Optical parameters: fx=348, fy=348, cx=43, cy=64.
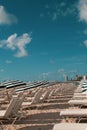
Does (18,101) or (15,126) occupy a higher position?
(18,101)

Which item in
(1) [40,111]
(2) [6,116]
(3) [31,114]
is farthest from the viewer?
(1) [40,111]

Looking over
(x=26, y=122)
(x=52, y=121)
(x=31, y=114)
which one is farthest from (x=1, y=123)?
(x=31, y=114)

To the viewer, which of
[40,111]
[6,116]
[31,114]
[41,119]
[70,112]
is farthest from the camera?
[40,111]

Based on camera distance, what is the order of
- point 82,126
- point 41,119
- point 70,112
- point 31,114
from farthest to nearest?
point 31,114 < point 41,119 < point 70,112 < point 82,126

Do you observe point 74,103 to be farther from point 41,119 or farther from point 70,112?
point 70,112

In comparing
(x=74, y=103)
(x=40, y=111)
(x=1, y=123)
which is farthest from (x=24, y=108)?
(x=1, y=123)

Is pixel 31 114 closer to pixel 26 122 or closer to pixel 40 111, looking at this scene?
pixel 40 111

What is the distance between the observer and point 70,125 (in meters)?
5.82

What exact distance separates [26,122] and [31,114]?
5.85 feet

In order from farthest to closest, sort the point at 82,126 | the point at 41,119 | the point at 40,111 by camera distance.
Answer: the point at 40,111 < the point at 41,119 < the point at 82,126

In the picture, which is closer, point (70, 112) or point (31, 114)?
point (70, 112)

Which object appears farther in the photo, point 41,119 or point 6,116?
point 41,119

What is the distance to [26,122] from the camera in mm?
9570

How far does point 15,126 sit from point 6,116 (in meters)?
0.39
